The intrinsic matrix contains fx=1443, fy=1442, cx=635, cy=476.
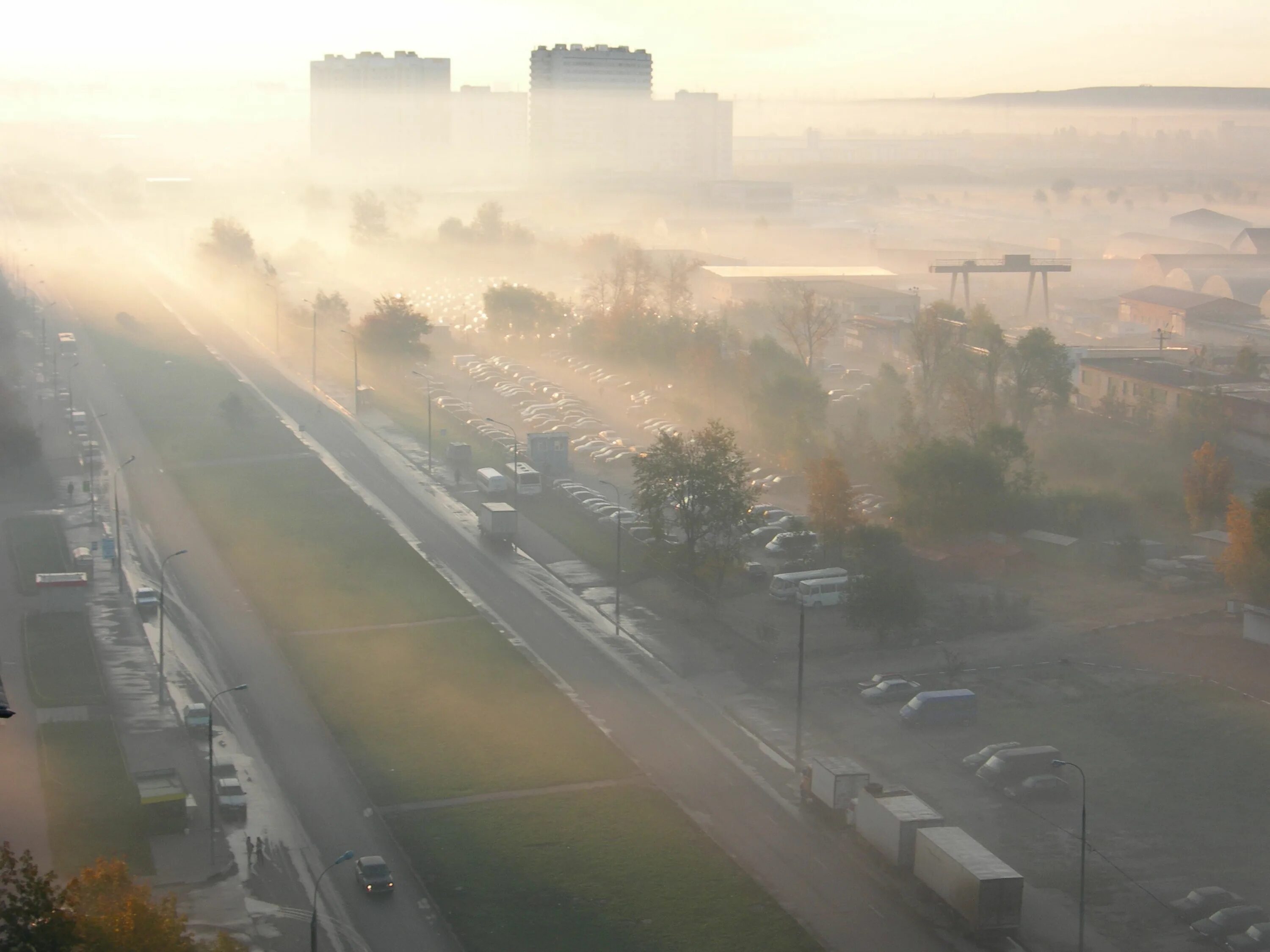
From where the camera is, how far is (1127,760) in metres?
12.1

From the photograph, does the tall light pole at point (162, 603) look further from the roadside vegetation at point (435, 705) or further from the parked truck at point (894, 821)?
the parked truck at point (894, 821)

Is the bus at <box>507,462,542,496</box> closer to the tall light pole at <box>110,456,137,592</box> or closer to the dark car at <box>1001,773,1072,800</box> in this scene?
the tall light pole at <box>110,456,137,592</box>

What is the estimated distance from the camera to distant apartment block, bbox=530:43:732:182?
8762 centimetres

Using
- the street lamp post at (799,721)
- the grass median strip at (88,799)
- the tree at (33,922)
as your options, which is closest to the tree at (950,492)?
the street lamp post at (799,721)

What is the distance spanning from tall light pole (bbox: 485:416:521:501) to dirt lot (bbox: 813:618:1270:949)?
823cm

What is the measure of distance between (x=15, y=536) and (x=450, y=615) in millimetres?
6533

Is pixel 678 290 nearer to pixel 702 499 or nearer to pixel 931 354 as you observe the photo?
pixel 931 354

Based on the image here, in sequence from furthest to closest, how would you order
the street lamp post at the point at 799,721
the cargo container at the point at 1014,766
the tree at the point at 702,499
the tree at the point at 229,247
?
the tree at the point at 229,247 → the tree at the point at 702,499 → the street lamp post at the point at 799,721 → the cargo container at the point at 1014,766

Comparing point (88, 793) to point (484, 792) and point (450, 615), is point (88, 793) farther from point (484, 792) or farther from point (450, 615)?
point (450, 615)

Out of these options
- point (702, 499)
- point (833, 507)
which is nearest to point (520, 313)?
point (833, 507)

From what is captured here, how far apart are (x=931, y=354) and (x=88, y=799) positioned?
778 inches

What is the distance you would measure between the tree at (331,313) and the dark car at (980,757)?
2731cm

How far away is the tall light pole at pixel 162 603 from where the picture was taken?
44.5 feet

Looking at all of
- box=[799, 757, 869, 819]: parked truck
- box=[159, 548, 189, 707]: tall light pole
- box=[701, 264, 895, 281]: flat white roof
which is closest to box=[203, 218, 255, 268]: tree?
box=[701, 264, 895, 281]: flat white roof
